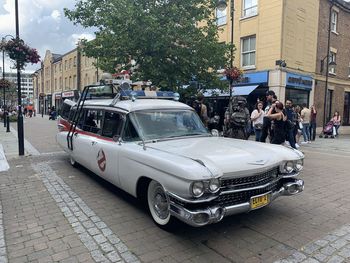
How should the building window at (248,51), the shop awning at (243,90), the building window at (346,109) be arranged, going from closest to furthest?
the shop awning at (243,90)
the building window at (248,51)
the building window at (346,109)

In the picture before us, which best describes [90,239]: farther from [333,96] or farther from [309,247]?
[333,96]

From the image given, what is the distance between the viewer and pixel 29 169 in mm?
7848

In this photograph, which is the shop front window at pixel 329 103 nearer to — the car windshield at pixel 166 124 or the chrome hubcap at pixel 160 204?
the car windshield at pixel 166 124

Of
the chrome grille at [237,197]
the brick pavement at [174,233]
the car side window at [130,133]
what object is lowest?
the brick pavement at [174,233]

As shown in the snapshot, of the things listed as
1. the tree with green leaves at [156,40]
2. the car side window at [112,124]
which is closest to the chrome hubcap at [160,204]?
the car side window at [112,124]

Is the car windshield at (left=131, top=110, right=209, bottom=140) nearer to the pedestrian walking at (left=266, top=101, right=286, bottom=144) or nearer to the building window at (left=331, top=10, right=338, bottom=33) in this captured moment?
the pedestrian walking at (left=266, top=101, right=286, bottom=144)

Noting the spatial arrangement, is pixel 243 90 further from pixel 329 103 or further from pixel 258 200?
pixel 258 200

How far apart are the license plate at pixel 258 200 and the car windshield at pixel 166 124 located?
169 centimetres

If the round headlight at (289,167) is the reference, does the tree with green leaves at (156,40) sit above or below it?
above

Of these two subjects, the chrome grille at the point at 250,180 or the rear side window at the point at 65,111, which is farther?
the rear side window at the point at 65,111

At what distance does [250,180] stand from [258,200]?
265 millimetres

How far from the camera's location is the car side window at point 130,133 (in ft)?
15.9

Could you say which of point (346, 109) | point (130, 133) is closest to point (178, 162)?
point (130, 133)

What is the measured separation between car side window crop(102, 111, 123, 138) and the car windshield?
353 mm
